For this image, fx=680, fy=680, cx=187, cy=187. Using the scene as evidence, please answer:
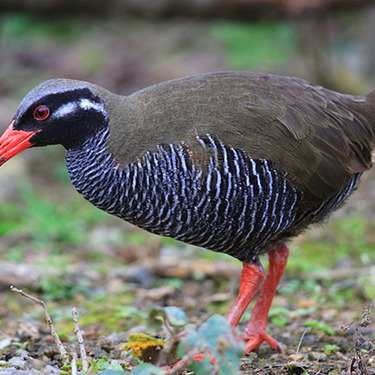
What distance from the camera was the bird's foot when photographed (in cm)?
548

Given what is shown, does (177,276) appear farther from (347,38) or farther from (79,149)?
(347,38)

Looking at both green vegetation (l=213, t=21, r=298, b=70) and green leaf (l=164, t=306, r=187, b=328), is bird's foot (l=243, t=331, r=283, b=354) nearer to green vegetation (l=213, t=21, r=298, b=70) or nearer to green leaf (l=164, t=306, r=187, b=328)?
green leaf (l=164, t=306, r=187, b=328)

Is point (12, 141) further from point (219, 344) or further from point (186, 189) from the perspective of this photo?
point (219, 344)

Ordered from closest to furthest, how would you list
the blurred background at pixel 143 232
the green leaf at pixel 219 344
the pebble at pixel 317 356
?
the green leaf at pixel 219 344, the pebble at pixel 317 356, the blurred background at pixel 143 232

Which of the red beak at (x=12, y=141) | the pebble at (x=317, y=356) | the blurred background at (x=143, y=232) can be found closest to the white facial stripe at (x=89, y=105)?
the red beak at (x=12, y=141)

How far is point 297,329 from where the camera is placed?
5.95 meters

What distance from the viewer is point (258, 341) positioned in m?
5.54

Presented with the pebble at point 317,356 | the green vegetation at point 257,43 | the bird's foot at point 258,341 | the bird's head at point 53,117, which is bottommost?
the bird's foot at point 258,341

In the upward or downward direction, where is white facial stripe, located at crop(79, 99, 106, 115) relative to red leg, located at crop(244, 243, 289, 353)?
upward

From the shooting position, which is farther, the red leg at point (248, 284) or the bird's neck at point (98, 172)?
the red leg at point (248, 284)

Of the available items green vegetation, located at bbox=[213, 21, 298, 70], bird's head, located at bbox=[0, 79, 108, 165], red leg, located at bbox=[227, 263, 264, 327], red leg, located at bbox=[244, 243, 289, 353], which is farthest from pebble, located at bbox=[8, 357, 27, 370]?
green vegetation, located at bbox=[213, 21, 298, 70]

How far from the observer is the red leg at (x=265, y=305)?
5.53 meters

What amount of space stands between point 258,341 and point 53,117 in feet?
8.02

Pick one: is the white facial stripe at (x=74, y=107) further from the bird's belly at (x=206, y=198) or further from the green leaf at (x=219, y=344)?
the green leaf at (x=219, y=344)
